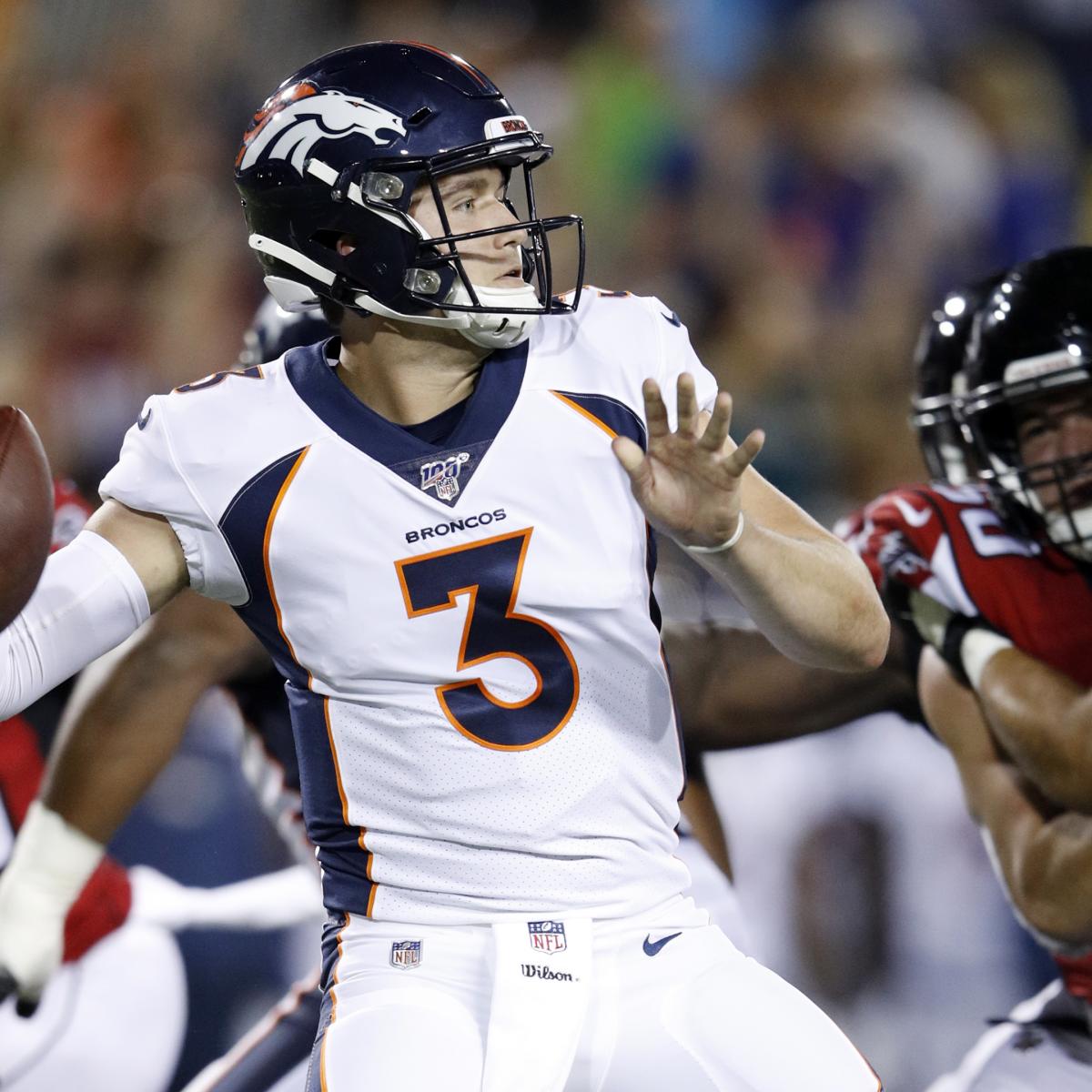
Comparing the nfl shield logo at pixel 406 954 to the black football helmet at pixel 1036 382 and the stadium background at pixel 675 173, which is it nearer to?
the black football helmet at pixel 1036 382

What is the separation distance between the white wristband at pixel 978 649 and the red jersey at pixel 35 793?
5.55 feet

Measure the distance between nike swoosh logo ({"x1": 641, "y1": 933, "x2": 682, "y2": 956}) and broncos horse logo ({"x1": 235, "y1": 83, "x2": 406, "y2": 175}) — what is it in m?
1.04

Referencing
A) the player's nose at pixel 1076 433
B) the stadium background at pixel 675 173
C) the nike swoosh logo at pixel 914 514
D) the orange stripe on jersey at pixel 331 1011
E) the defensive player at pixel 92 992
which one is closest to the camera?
the orange stripe on jersey at pixel 331 1011

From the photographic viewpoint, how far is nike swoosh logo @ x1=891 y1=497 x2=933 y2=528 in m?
2.95

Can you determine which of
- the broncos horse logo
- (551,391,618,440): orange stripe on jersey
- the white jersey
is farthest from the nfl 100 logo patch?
the broncos horse logo

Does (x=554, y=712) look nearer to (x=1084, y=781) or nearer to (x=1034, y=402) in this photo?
(x=1084, y=781)

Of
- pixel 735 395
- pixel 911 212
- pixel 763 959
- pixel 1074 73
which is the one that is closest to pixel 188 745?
pixel 763 959

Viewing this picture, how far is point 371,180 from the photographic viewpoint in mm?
1996

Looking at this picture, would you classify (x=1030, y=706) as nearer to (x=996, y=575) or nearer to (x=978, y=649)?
(x=978, y=649)

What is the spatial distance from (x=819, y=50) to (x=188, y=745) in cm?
365

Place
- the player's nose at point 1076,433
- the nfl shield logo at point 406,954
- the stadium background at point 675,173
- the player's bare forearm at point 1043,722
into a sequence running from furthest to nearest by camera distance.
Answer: the stadium background at point 675,173 → the player's nose at point 1076,433 → the player's bare forearm at point 1043,722 → the nfl shield logo at point 406,954

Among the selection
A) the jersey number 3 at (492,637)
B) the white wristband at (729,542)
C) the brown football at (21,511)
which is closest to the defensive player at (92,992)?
the brown football at (21,511)

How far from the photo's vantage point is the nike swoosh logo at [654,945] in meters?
1.84

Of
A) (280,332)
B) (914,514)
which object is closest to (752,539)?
(914,514)
